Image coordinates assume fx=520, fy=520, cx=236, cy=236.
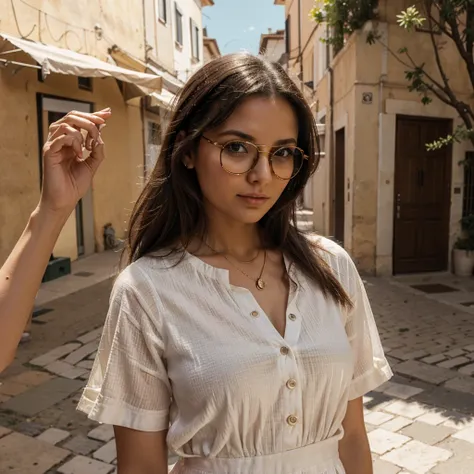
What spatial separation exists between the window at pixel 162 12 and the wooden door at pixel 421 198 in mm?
8676

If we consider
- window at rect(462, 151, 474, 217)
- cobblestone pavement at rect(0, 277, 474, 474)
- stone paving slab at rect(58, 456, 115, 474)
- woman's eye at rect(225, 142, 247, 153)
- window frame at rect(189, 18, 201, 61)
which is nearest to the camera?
woman's eye at rect(225, 142, 247, 153)

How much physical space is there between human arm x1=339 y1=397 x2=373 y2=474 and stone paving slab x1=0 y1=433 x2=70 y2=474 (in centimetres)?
236

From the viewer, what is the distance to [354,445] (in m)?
1.56

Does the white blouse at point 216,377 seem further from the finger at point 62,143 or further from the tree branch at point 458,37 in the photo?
the tree branch at point 458,37

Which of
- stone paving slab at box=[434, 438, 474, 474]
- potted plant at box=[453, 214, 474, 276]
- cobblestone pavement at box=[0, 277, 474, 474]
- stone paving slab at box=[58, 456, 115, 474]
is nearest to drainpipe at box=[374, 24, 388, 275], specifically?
potted plant at box=[453, 214, 474, 276]

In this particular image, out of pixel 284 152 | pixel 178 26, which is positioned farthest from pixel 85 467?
pixel 178 26

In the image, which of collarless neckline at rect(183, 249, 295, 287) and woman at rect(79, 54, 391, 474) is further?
collarless neckline at rect(183, 249, 295, 287)

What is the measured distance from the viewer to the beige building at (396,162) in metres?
8.95

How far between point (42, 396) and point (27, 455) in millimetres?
926

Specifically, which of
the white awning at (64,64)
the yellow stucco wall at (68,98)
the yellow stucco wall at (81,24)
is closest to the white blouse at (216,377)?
the yellow stucco wall at (68,98)

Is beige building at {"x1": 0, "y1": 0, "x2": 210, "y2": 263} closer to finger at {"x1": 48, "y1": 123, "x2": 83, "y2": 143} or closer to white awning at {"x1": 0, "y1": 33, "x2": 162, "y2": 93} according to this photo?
white awning at {"x1": 0, "y1": 33, "x2": 162, "y2": 93}

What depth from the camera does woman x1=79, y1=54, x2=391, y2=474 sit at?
49.6 inches

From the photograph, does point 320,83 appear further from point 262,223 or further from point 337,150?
point 262,223

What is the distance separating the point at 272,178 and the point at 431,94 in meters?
8.74
